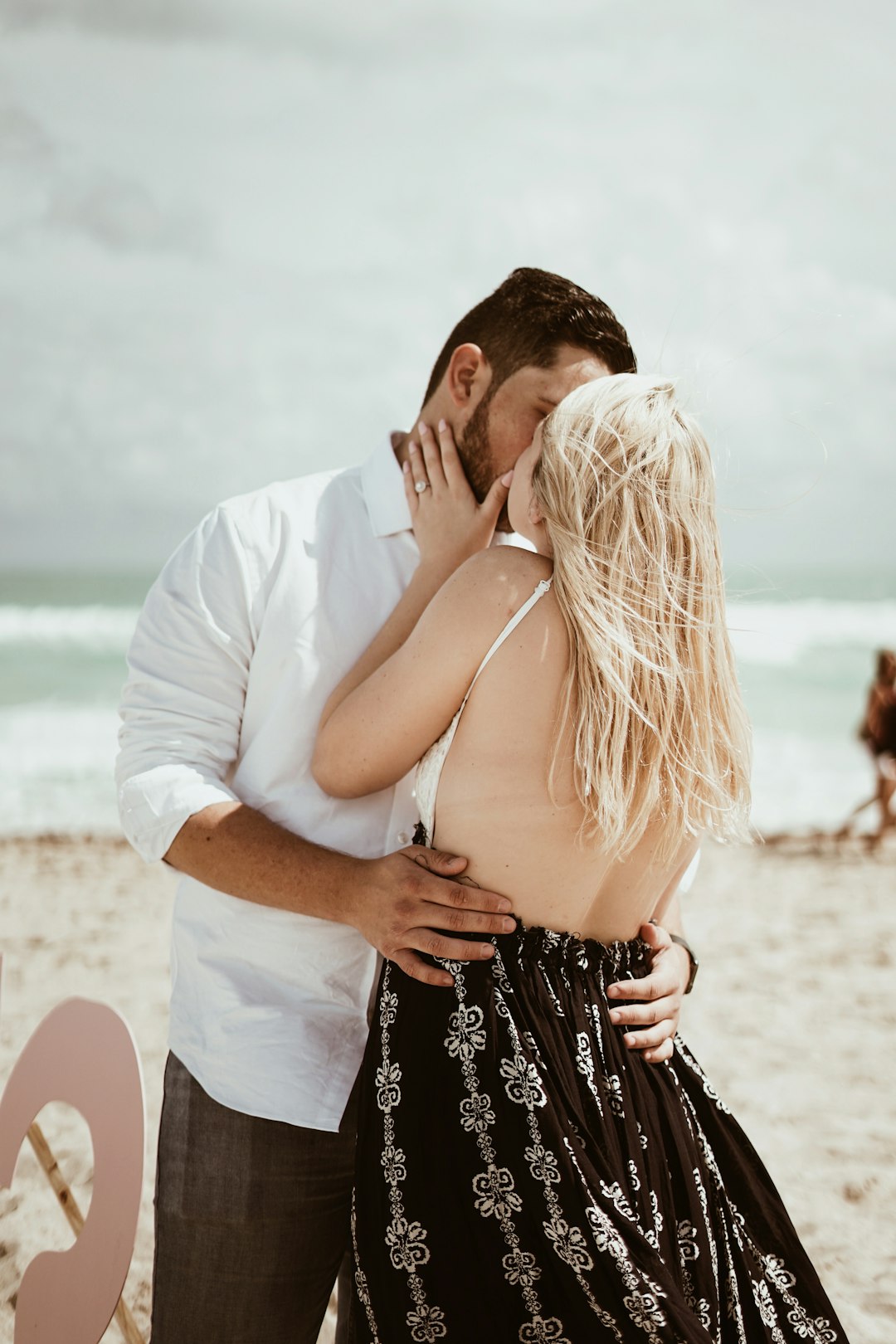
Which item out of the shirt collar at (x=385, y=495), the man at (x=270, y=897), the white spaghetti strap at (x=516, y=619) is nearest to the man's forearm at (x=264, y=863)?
the man at (x=270, y=897)

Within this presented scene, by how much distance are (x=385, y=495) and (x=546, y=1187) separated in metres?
1.32

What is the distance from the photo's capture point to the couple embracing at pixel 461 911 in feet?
5.11

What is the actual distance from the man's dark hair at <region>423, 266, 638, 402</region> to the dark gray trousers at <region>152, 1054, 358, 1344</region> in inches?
59.2

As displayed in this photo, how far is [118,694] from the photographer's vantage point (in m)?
21.7

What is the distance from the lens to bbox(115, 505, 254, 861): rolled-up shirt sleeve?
1.90 m

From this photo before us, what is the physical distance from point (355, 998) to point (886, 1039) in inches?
220

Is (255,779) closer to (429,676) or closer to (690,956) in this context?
(429,676)

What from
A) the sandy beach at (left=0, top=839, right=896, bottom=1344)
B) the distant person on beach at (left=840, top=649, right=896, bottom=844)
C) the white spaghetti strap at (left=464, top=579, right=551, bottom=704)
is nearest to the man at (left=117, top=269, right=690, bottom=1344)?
the white spaghetti strap at (left=464, top=579, right=551, bottom=704)

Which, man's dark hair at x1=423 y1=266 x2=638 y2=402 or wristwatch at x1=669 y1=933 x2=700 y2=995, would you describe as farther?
man's dark hair at x1=423 y1=266 x2=638 y2=402

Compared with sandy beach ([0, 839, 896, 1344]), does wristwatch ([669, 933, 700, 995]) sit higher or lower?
higher

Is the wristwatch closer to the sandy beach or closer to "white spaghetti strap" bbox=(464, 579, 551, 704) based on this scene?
"white spaghetti strap" bbox=(464, 579, 551, 704)

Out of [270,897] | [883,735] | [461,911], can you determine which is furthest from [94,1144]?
[883,735]

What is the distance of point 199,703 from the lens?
1938mm

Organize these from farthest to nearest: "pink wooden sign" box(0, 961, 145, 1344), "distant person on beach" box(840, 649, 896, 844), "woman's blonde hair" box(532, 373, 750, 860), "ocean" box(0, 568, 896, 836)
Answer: "ocean" box(0, 568, 896, 836) → "distant person on beach" box(840, 649, 896, 844) → "pink wooden sign" box(0, 961, 145, 1344) → "woman's blonde hair" box(532, 373, 750, 860)
